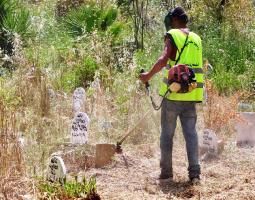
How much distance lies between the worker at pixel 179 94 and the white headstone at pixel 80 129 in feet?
2.78

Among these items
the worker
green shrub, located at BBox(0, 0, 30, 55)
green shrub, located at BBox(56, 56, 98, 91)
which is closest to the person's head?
the worker

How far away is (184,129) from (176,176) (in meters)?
0.49

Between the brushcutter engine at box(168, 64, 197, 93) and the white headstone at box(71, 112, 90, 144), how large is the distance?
3.71 ft

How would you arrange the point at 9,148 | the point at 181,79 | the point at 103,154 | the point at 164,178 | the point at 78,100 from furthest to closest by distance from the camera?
the point at 78,100 < the point at 103,154 < the point at 164,178 < the point at 181,79 < the point at 9,148

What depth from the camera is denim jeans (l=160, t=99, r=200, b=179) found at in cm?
500

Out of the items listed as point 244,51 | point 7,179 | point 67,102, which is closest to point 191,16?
point 244,51

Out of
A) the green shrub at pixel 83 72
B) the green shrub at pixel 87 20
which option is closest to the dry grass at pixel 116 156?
the green shrub at pixel 83 72

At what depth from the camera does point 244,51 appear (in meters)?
10.2

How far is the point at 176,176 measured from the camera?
5285mm

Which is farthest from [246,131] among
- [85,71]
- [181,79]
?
[85,71]

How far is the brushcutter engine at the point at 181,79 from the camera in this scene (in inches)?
188

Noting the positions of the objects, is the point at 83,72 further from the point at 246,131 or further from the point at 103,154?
the point at 103,154

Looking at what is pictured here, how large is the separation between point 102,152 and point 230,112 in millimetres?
1673

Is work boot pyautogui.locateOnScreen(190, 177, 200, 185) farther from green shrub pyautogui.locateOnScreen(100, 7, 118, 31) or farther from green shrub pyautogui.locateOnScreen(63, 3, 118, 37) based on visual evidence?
green shrub pyautogui.locateOnScreen(100, 7, 118, 31)
